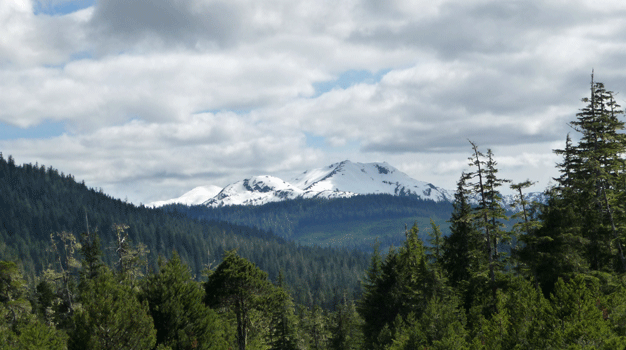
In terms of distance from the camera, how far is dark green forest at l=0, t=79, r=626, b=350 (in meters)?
23.1

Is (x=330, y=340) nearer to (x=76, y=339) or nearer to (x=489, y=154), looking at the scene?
(x=489, y=154)

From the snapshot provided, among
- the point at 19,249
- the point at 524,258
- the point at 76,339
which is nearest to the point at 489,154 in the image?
the point at 524,258

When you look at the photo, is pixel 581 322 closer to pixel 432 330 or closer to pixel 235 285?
pixel 432 330

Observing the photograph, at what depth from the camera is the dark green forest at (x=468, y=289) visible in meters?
23.1

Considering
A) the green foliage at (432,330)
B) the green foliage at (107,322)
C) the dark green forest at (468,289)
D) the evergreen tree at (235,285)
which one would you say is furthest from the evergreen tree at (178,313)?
the green foliage at (432,330)

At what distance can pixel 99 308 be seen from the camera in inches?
921

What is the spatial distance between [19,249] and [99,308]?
209652 mm

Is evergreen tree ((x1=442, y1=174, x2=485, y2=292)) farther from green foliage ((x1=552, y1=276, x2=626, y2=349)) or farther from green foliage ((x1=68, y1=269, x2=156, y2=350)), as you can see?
green foliage ((x1=68, y1=269, x2=156, y2=350))

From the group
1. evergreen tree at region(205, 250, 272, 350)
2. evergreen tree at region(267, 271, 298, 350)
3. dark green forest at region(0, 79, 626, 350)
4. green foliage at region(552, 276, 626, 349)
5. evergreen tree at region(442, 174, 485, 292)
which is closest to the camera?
green foliage at region(552, 276, 626, 349)

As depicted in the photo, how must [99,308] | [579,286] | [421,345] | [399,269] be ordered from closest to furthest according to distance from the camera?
[579,286] < [99,308] < [421,345] < [399,269]

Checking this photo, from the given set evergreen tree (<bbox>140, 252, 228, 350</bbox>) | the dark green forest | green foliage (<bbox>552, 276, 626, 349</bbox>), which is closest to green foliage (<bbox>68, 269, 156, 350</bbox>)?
the dark green forest

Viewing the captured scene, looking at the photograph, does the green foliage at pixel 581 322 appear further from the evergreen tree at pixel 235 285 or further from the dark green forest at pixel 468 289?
the evergreen tree at pixel 235 285

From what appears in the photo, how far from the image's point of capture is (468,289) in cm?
3781

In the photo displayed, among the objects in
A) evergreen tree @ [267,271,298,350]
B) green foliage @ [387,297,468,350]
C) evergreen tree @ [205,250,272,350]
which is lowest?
evergreen tree @ [267,271,298,350]
